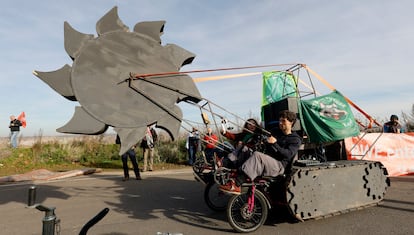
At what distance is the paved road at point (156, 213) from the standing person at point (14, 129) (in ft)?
22.7

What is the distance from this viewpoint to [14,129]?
14.2 meters

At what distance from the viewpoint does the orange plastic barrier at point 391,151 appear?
8.41 m

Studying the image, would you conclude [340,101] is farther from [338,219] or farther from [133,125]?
[133,125]

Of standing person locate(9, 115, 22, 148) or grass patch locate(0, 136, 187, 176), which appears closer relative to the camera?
grass patch locate(0, 136, 187, 176)

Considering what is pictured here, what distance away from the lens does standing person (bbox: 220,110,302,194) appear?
436cm

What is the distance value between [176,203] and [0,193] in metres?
4.82

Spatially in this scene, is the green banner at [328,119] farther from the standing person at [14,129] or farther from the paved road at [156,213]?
the standing person at [14,129]

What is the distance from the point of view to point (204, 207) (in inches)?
226

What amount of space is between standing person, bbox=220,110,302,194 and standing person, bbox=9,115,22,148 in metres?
13.4

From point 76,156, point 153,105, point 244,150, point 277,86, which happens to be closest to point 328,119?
point 277,86

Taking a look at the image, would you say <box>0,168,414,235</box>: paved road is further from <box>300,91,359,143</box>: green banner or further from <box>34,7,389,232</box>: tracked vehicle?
<box>300,91,359,143</box>: green banner

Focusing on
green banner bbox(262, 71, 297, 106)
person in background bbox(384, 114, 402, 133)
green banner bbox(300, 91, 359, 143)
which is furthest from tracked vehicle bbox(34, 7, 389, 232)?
person in background bbox(384, 114, 402, 133)

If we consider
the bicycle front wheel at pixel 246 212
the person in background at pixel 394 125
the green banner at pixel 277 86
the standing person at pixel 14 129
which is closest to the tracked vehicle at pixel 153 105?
the bicycle front wheel at pixel 246 212

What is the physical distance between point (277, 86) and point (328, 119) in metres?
2.02
